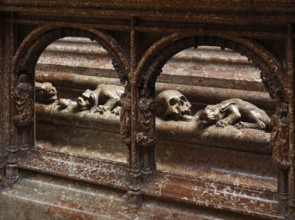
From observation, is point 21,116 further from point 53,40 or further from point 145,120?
point 145,120

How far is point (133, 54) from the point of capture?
2393 millimetres

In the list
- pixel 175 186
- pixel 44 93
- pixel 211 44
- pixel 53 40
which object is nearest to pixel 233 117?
pixel 175 186

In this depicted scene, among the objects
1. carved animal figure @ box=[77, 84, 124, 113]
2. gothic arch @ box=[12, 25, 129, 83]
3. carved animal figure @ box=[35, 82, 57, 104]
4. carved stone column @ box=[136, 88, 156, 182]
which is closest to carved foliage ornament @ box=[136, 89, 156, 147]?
carved stone column @ box=[136, 88, 156, 182]

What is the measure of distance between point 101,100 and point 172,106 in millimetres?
755

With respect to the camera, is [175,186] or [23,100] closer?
[175,186]

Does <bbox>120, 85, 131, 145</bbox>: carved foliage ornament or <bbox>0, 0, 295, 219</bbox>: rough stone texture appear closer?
<bbox>0, 0, 295, 219</bbox>: rough stone texture

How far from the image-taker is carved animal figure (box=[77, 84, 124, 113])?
383cm

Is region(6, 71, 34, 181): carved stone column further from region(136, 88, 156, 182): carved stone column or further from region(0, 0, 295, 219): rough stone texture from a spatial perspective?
region(136, 88, 156, 182): carved stone column

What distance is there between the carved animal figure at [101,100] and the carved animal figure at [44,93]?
409 mm

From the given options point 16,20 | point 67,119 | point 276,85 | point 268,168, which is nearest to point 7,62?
point 16,20

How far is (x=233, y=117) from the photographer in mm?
3305

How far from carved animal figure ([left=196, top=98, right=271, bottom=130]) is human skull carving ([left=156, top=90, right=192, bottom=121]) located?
0.16 meters

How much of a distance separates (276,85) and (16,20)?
1.59 m

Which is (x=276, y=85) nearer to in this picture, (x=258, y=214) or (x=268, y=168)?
(x=258, y=214)
